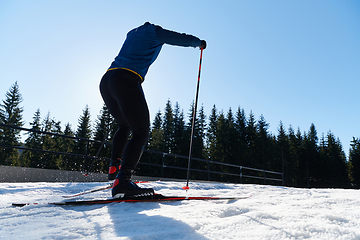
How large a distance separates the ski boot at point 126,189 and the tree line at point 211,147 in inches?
1082

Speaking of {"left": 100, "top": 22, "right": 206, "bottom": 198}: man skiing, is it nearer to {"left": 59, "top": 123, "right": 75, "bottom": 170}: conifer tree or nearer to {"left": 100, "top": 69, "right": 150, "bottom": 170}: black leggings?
{"left": 100, "top": 69, "right": 150, "bottom": 170}: black leggings

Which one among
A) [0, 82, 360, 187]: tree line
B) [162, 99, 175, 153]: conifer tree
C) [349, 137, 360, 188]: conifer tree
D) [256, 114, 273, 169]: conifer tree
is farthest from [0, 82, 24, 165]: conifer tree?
[349, 137, 360, 188]: conifer tree

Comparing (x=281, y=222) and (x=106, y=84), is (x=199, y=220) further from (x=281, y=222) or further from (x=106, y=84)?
(x=106, y=84)

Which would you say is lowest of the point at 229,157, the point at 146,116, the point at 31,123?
the point at 146,116

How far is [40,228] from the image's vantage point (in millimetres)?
1080

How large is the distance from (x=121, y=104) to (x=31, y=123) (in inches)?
1656

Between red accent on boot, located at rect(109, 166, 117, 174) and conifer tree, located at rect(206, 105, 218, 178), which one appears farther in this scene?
conifer tree, located at rect(206, 105, 218, 178)

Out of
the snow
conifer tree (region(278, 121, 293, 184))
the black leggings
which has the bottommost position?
the snow

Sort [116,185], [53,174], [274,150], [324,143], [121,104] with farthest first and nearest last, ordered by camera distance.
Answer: [324,143] → [274,150] → [53,174] → [121,104] → [116,185]

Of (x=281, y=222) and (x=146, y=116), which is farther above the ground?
(x=146, y=116)

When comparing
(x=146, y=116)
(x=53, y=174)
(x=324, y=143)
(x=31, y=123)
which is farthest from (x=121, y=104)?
(x=324, y=143)

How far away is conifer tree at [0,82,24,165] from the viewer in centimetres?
2681

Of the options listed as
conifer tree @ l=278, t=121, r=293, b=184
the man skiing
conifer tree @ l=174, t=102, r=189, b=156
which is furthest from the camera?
conifer tree @ l=278, t=121, r=293, b=184

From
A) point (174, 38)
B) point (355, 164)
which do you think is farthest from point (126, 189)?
point (355, 164)
